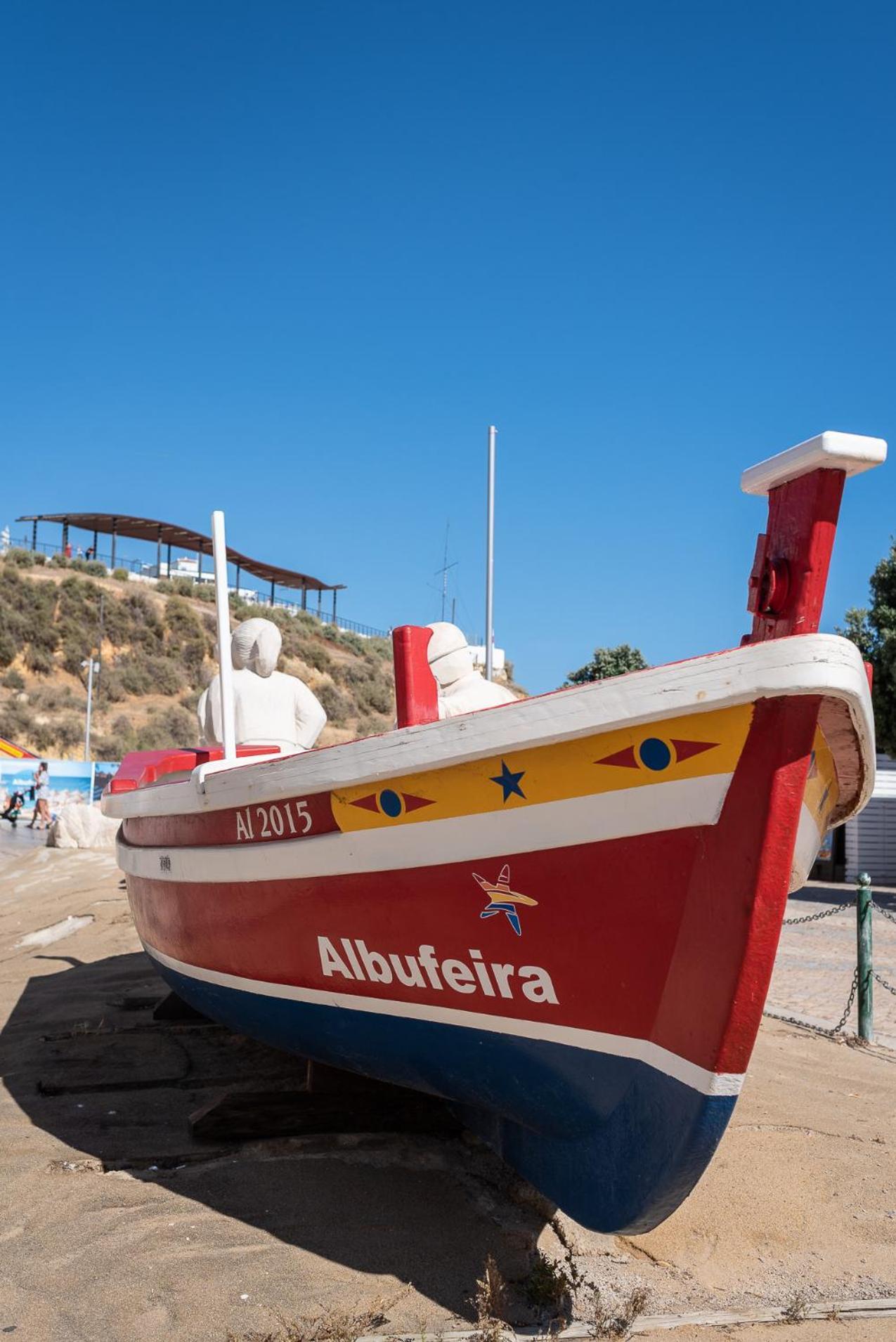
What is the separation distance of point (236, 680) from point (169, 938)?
136 cm

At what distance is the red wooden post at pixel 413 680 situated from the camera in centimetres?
386

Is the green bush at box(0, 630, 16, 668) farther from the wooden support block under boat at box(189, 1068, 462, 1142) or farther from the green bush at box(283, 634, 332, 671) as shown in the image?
the wooden support block under boat at box(189, 1068, 462, 1142)

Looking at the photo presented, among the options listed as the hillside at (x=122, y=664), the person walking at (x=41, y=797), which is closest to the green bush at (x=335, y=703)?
the hillside at (x=122, y=664)

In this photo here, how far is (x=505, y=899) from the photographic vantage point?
3021 mm

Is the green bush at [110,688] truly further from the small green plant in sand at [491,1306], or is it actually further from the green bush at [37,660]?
the small green plant in sand at [491,1306]

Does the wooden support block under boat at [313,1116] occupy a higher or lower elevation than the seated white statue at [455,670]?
lower

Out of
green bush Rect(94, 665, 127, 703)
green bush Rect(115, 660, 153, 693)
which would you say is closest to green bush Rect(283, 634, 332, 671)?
green bush Rect(115, 660, 153, 693)

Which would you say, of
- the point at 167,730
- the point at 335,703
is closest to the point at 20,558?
the point at 167,730

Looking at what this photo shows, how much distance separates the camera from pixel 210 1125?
162 inches

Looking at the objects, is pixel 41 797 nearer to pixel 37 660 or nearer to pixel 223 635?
pixel 37 660

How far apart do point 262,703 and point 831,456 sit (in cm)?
359

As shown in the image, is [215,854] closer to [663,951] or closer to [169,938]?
[169,938]

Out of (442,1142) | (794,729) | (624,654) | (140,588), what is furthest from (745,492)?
(140,588)

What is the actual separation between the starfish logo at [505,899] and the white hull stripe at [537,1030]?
0.30 m
